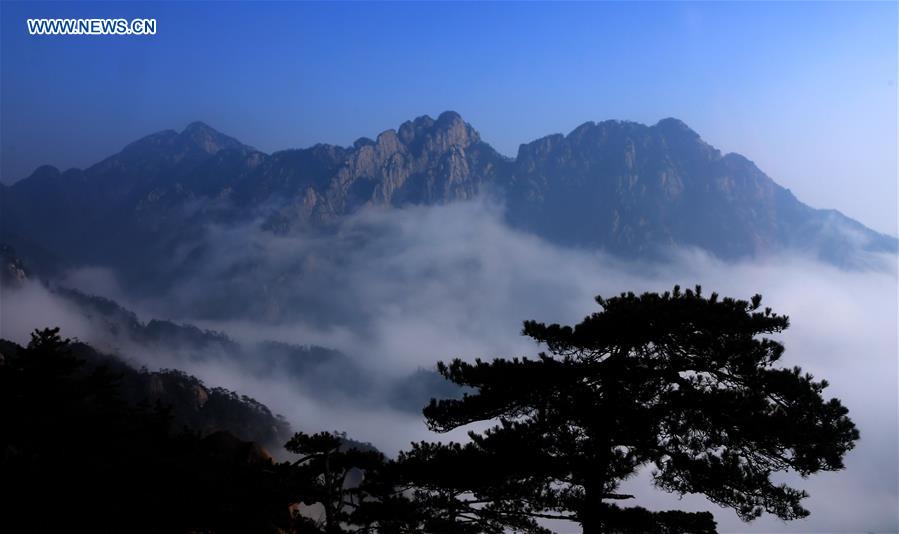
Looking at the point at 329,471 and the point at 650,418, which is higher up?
the point at 650,418

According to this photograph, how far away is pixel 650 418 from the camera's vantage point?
46.0ft

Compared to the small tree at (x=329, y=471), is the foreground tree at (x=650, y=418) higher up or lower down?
higher up

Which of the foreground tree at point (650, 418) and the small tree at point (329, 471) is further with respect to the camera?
the small tree at point (329, 471)

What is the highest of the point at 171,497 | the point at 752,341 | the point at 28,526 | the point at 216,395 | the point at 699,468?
the point at 216,395

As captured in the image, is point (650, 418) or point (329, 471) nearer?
point (650, 418)

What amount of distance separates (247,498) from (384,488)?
536 centimetres

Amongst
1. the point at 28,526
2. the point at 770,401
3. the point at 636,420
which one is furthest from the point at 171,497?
the point at 770,401

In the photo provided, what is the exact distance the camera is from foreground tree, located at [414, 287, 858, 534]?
1373 cm

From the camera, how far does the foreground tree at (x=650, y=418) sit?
13734 millimetres

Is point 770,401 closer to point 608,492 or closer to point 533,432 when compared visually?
point 608,492

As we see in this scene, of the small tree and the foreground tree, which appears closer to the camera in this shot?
the foreground tree

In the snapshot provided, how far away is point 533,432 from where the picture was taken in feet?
49.4

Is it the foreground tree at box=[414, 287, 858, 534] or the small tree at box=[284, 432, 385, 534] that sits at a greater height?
the foreground tree at box=[414, 287, 858, 534]

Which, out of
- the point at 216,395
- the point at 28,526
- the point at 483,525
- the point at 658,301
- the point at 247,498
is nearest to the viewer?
the point at 28,526
